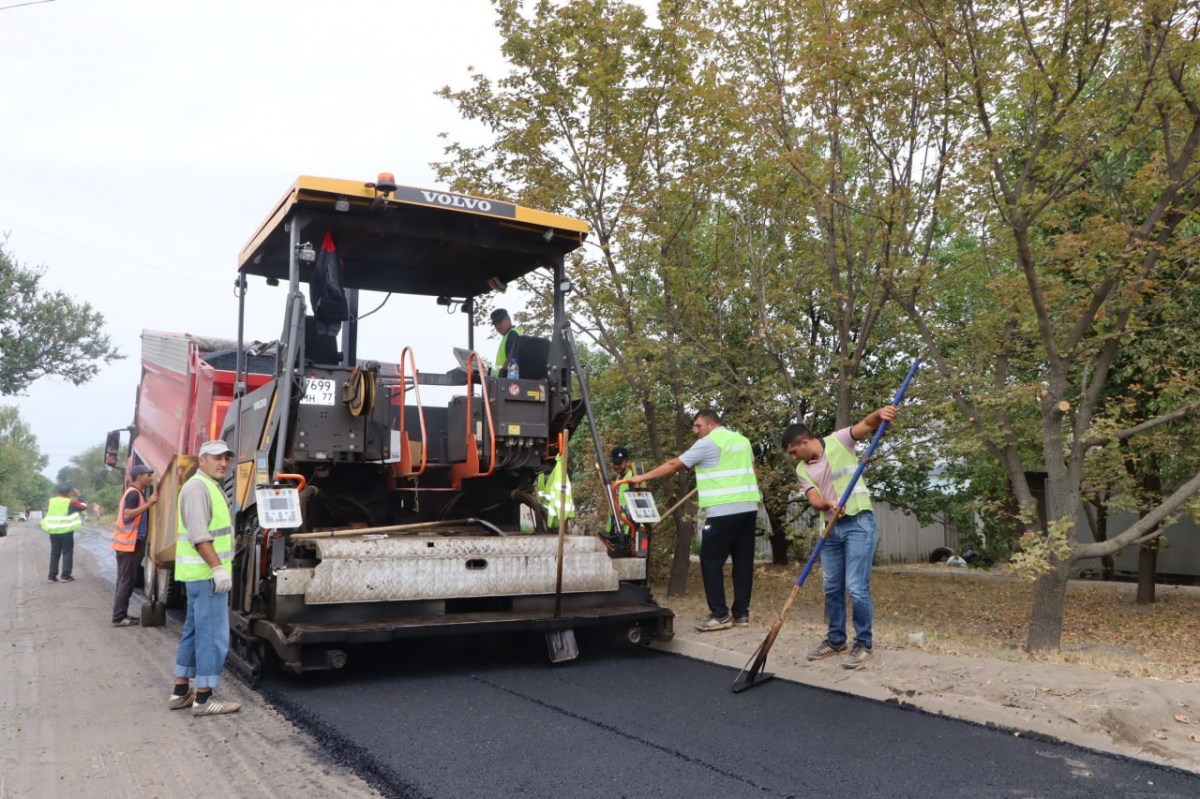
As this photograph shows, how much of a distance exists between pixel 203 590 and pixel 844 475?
365 cm

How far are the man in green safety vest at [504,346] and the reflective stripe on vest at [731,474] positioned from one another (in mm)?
1555

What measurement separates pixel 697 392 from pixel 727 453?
350cm

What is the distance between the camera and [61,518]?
43.8 feet

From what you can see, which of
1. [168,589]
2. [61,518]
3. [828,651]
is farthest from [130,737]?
[61,518]

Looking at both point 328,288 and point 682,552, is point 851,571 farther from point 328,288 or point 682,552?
point 682,552

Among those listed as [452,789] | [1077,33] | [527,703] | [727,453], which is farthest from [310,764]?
[1077,33]

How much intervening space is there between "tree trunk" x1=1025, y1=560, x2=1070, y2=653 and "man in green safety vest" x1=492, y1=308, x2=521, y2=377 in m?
4.07

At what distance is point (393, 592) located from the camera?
5.41 m

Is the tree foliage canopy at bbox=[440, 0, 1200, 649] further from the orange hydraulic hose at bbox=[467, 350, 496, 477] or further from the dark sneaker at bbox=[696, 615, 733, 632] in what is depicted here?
the orange hydraulic hose at bbox=[467, 350, 496, 477]

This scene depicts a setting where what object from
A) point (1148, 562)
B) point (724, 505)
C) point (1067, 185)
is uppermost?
point (1067, 185)

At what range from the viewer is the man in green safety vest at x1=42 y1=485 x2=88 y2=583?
1336 centimetres

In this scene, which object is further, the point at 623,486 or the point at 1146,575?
the point at 1146,575

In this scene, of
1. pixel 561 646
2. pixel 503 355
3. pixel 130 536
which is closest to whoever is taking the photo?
pixel 561 646

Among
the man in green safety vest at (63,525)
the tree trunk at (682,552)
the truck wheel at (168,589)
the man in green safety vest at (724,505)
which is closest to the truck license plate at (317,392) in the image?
Result: the man in green safety vest at (724,505)
